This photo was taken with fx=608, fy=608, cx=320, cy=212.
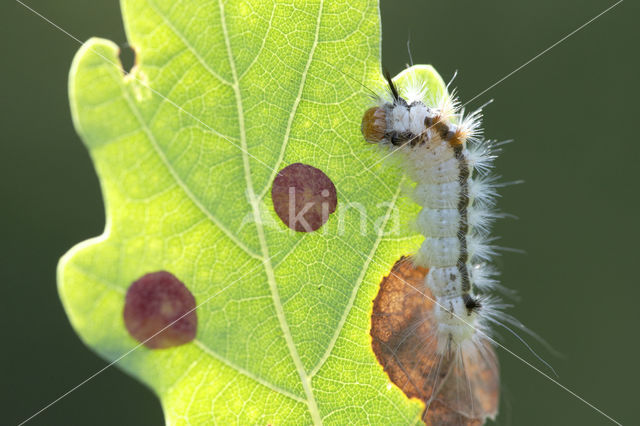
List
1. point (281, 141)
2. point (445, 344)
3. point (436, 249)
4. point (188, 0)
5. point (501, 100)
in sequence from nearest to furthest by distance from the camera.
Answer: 1. point (188, 0)
2. point (281, 141)
3. point (436, 249)
4. point (445, 344)
5. point (501, 100)

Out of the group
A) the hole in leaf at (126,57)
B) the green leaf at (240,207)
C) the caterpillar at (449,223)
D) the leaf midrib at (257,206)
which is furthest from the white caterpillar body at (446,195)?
the hole in leaf at (126,57)

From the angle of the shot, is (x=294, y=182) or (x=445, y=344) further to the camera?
(x=445, y=344)

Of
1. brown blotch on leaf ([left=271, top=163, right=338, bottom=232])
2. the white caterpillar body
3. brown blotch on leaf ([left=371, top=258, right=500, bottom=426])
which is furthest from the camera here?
the white caterpillar body

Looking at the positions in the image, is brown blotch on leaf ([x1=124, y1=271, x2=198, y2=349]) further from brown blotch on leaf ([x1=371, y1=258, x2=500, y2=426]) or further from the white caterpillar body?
the white caterpillar body

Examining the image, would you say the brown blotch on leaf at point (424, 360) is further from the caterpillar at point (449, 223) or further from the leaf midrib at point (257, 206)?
the leaf midrib at point (257, 206)

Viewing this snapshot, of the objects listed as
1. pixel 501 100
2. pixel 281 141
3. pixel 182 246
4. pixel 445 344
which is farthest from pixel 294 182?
pixel 501 100

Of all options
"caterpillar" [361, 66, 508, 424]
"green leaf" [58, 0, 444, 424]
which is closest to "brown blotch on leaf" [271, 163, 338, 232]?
"green leaf" [58, 0, 444, 424]

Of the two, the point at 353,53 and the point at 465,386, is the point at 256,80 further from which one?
the point at 465,386
